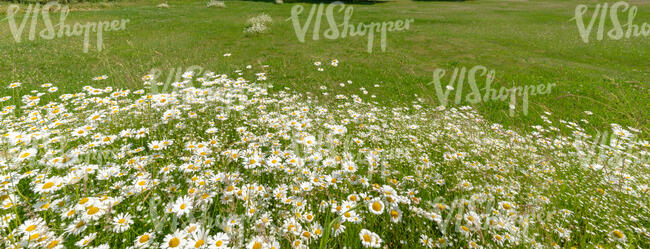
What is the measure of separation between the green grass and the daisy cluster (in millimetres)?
2379

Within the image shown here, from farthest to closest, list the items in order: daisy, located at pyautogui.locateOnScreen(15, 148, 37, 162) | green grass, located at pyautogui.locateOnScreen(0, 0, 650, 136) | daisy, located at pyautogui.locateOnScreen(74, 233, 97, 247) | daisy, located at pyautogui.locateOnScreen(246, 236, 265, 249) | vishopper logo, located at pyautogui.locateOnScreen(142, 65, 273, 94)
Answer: green grass, located at pyautogui.locateOnScreen(0, 0, 650, 136), vishopper logo, located at pyautogui.locateOnScreen(142, 65, 273, 94), daisy, located at pyautogui.locateOnScreen(15, 148, 37, 162), daisy, located at pyautogui.locateOnScreen(246, 236, 265, 249), daisy, located at pyautogui.locateOnScreen(74, 233, 97, 247)

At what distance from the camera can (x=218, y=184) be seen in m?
2.74

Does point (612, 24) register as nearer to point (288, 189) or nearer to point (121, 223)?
point (288, 189)

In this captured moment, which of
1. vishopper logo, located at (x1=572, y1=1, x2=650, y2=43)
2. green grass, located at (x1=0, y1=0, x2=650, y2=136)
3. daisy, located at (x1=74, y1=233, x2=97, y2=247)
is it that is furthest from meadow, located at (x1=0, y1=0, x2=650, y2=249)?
vishopper logo, located at (x1=572, y1=1, x2=650, y2=43)

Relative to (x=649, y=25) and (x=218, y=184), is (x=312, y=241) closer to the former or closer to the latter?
(x=218, y=184)

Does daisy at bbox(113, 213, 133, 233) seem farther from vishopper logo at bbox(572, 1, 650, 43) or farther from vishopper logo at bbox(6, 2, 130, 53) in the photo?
vishopper logo at bbox(572, 1, 650, 43)

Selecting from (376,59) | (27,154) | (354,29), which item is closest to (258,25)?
(354,29)

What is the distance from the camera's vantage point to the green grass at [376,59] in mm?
8617

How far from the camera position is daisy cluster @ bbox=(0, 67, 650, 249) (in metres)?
2.23

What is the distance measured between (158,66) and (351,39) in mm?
11497

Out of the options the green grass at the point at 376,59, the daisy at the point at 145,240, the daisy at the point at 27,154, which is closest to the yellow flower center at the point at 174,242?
the daisy at the point at 145,240

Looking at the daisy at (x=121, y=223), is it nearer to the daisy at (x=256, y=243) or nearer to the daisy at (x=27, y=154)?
the daisy at (x=256, y=243)

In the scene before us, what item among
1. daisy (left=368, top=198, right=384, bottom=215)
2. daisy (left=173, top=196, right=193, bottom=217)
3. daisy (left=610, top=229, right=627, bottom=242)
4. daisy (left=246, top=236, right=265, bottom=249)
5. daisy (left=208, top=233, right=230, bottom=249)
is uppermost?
daisy (left=173, top=196, right=193, bottom=217)

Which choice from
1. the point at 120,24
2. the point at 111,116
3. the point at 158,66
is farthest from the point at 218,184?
the point at 120,24
